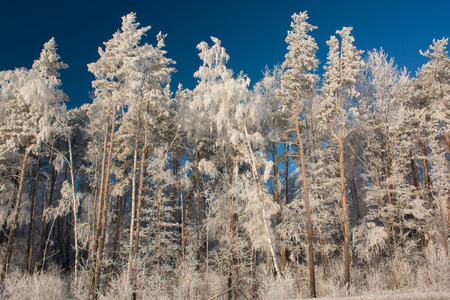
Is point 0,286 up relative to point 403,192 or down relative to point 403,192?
down

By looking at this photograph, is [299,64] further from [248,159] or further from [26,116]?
[26,116]

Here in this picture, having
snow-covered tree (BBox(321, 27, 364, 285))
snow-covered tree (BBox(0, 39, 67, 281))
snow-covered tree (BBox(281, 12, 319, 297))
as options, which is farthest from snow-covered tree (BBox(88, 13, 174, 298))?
snow-covered tree (BBox(321, 27, 364, 285))

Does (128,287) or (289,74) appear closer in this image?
(128,287)

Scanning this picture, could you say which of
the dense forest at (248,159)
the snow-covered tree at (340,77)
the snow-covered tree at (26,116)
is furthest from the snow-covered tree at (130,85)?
the snow-covered tree at (340,77)

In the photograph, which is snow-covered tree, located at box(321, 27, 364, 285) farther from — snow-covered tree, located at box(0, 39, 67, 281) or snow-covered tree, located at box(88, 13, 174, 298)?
snow-covered tree, located at box(0, 39, 67, 281)

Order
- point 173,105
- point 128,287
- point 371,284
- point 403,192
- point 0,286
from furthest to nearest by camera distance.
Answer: point 173,105, point 403,192, point 371,284, point 0,286, point 128,287

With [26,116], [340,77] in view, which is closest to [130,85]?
[26,116]

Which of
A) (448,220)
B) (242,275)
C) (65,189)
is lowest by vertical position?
(242,275)

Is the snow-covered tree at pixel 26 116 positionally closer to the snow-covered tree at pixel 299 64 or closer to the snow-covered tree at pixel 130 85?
the snow-covered tree at pixel 130 85

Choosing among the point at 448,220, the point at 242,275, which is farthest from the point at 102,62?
the point at 448,220

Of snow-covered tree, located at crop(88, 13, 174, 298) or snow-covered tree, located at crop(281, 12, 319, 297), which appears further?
snow-covered tree, located at crop(281, 12, 319, 297)

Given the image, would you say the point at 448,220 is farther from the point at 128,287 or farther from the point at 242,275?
the point at 128,287

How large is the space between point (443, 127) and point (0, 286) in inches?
936

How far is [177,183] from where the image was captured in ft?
50.2
